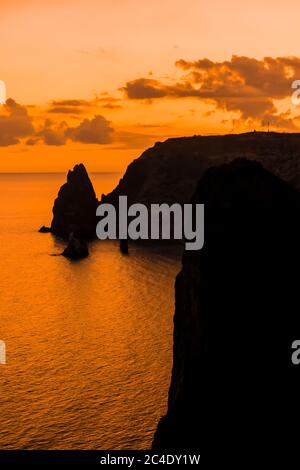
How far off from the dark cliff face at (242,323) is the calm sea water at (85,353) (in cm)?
1843

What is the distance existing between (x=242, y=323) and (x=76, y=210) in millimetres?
157769

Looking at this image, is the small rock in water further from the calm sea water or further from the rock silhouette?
the rock silhouette

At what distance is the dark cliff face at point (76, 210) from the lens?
188m

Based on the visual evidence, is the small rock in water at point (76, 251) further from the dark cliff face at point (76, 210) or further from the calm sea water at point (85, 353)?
the dark cliff face at point (76, 210)

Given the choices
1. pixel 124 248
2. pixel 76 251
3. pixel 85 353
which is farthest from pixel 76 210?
pixel 85 353

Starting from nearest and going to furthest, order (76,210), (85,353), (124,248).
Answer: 1. (85,353)
2. (124,248)
3. (76,210)

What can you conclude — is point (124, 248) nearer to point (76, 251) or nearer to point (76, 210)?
point (76, 251)

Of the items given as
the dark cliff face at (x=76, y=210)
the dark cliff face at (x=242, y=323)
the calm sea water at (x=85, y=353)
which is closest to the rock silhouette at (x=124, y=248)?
the calm sea water at (x=85, y=353)

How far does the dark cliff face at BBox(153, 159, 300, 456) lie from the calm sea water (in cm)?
1843

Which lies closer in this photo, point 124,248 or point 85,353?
point 85,353

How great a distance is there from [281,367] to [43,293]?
86.7m

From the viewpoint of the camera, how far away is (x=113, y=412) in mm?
58312

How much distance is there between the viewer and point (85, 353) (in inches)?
3022
